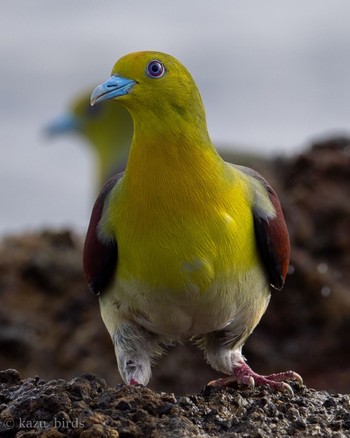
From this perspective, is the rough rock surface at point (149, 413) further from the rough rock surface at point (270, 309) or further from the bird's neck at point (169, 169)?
the rough rock surface at point (270, 309)

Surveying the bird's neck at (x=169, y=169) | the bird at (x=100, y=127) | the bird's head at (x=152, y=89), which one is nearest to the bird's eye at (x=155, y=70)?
the bird's head at (x=152, y=89)

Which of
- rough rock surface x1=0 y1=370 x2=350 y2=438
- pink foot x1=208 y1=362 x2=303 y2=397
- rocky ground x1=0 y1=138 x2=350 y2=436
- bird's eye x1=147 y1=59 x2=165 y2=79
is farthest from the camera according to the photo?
rocky ground x1=0 y1=138 x2=350 y2=436

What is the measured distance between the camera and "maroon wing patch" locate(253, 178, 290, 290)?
19.0ft

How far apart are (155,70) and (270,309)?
303 centimetres

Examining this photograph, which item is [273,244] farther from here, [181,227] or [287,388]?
[287,388]

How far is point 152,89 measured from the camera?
5578 mm

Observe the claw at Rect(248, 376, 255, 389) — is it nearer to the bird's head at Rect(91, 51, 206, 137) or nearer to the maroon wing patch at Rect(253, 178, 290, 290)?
the maroon wing patch at Rect(253, 178, 290, 290)

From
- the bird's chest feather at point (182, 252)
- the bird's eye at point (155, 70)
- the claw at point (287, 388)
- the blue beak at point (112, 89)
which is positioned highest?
the bird's eye at point (155, 70)

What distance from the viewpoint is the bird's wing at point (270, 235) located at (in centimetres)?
581

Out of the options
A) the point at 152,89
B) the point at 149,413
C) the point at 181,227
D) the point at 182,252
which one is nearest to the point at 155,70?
the point at 152,89

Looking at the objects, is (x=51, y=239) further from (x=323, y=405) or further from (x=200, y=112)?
(x=323, y=405)

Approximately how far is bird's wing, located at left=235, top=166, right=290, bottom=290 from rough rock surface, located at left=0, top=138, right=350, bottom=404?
2065 mm

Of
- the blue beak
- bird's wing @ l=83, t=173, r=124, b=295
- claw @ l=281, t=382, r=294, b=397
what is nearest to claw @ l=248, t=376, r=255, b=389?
claw @ l=281, t=382, r=294, b=397

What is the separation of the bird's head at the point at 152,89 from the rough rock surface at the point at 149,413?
118cm
